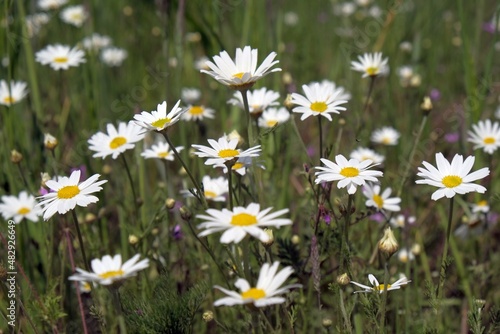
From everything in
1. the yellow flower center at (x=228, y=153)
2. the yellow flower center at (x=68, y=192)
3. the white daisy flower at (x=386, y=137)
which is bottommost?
the white daisy flower at (x=386, y=137)

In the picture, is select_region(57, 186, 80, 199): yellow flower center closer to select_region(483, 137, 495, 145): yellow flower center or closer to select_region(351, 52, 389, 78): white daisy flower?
select_region(351, 52, 389, 78): white daisy flower

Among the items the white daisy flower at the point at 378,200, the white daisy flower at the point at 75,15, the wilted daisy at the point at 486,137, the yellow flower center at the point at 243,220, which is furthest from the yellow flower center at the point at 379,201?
the white daisy flower at the point at 75,15

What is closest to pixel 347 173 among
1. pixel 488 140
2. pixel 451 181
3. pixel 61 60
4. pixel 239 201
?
pixel 451 181

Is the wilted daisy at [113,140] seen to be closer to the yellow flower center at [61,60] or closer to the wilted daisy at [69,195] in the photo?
the wilted daisy at [69,195]

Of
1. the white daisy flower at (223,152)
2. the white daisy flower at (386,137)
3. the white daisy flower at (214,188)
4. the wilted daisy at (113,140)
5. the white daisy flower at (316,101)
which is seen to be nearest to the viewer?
the white daisy flower at (223,152)

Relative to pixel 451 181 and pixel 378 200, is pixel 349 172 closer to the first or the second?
pixel 451 181

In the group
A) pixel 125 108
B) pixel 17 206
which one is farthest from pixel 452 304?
pixel 125 108
